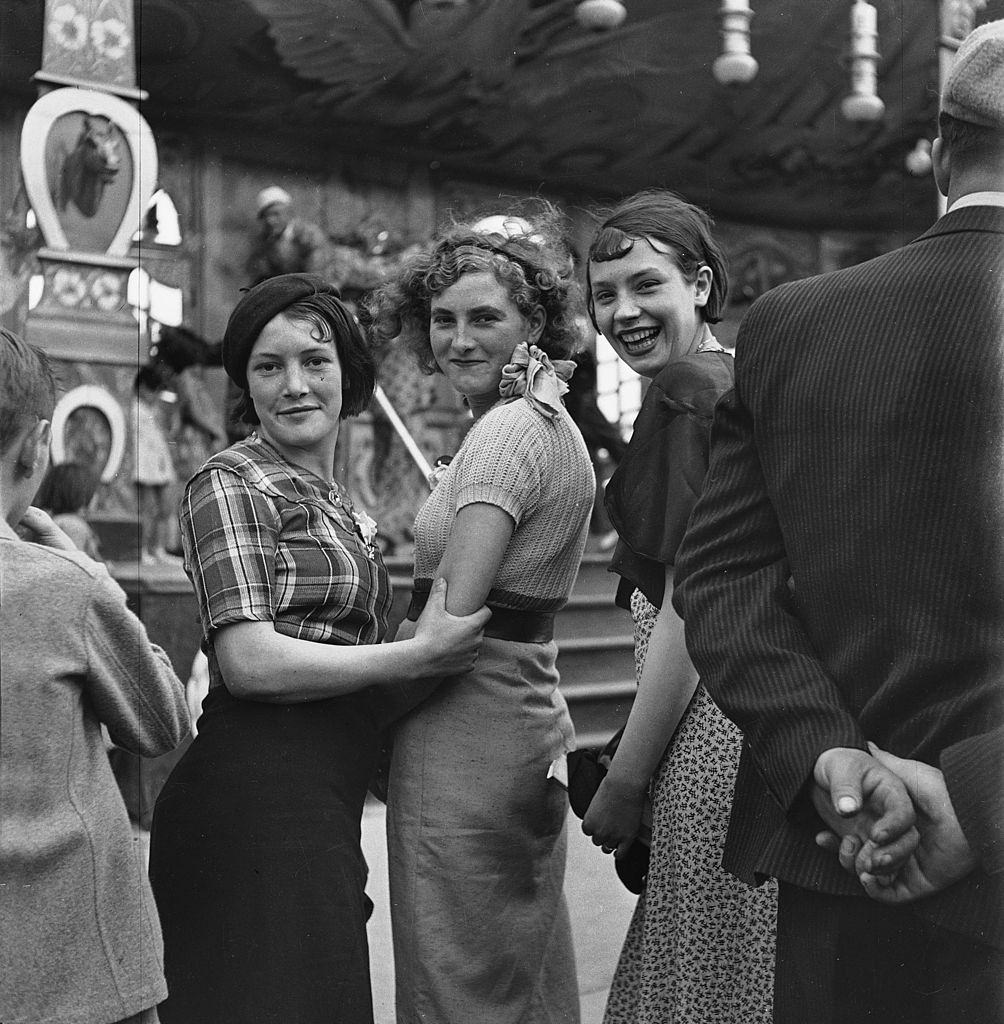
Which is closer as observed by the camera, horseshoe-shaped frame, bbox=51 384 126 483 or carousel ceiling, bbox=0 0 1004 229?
horseshoe-shaped frame, bbox=51 384 126 483

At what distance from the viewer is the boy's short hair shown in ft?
5.99

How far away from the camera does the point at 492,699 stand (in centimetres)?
198

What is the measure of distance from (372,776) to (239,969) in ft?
1.14

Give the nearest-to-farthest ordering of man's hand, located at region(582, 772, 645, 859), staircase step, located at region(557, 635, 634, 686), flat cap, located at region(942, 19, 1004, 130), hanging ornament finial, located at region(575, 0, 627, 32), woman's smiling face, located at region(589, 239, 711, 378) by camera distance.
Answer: flat cap, located at region(942, 19, 1004, 130)
man's hand, located at region(582, 772, 645, 859)
woman's smiling face, located at region(589, 239, 711, 378)
staircase step, located at region(557, 635, 634, 686)
hanging ornament finial, located at region(575, 0, 627, 32)

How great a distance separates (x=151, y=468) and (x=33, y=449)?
1.14 feet

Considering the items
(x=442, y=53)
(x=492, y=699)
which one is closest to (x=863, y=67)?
(x=442, y=53)

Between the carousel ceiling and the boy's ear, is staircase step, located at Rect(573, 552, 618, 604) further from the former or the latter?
the boy's ear

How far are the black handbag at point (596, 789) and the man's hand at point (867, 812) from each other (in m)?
0.73

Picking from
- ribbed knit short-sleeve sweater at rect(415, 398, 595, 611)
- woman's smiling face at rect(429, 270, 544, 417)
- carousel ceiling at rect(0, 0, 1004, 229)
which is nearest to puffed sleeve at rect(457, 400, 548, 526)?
ribbed knit short-sleeve sweater at rect(415, 398, 595, 611)

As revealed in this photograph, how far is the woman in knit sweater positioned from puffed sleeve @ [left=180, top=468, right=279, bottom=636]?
10.1 inches

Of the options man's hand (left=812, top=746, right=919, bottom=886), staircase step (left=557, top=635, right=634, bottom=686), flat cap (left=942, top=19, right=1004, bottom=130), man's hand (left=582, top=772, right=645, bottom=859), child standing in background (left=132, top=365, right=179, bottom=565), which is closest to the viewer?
man's hand (left=812, top=746, right=919, bottom=886)

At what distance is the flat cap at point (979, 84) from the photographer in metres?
1.32

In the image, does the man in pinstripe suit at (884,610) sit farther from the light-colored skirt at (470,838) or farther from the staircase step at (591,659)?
the staircase step at (591,659)

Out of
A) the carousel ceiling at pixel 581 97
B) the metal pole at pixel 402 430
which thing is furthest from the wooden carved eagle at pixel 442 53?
the metal pole at pixel 402 430
